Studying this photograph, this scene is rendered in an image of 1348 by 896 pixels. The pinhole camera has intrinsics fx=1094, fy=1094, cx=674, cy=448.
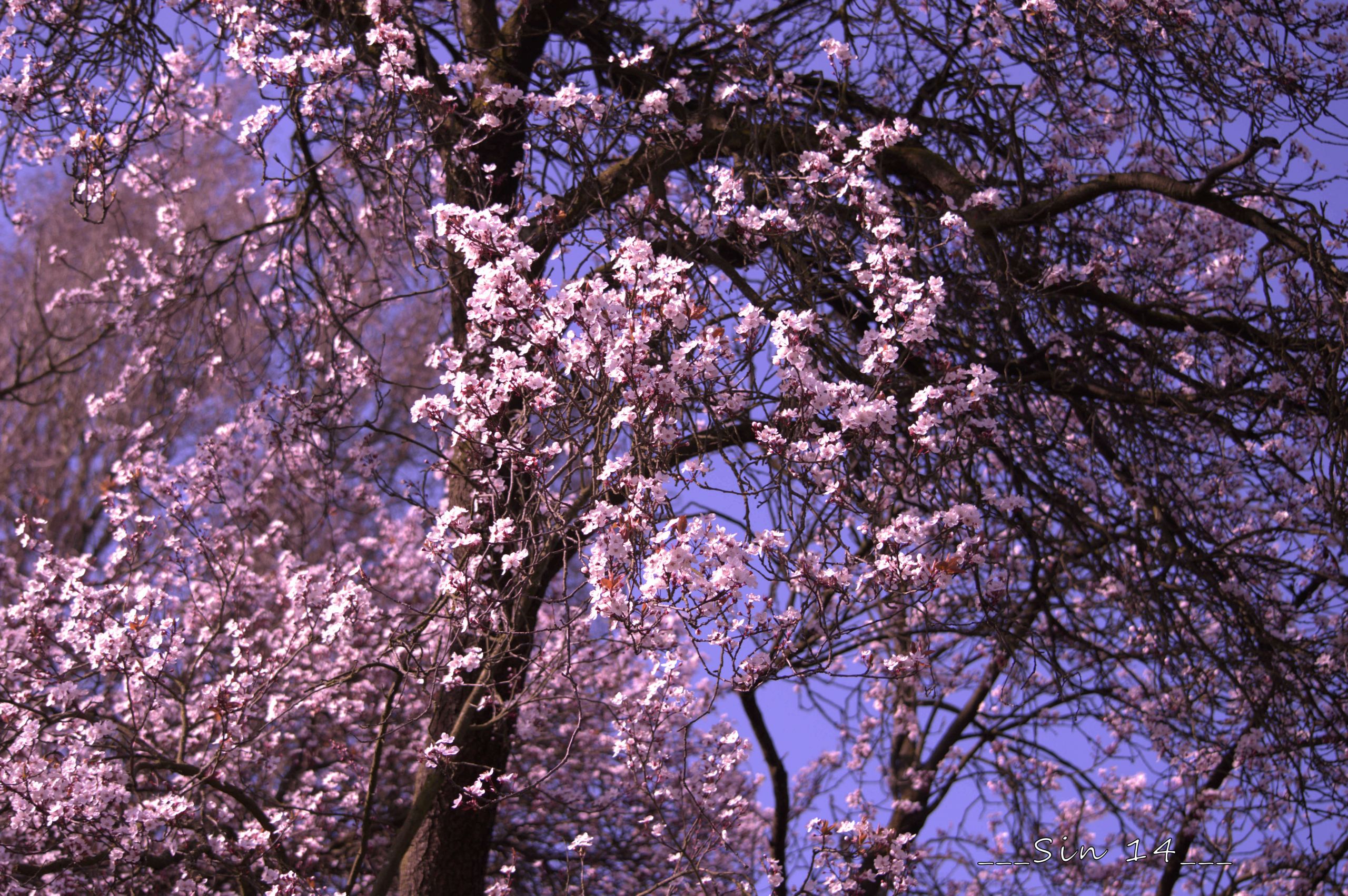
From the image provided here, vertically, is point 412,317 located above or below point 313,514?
above

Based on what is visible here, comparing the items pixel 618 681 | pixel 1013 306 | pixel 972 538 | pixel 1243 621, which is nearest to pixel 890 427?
pixel 972 538

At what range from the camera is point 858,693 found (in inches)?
265

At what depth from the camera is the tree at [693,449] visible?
332 cm

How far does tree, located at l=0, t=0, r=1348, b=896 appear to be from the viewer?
10.9 ft

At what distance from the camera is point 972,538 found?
350 cm

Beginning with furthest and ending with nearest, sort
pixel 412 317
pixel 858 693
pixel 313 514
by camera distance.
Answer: pixel 412 317 → pixel 313 514 → pixel 858 693

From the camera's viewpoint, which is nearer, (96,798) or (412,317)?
(96,798)

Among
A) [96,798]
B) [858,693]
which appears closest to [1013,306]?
[858,693]

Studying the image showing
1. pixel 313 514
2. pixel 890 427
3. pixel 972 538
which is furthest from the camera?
pixel 313 514

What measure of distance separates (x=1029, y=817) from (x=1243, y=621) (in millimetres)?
1990

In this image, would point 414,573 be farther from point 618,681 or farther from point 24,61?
point 24,61

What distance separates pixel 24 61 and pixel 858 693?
5716 millimetres

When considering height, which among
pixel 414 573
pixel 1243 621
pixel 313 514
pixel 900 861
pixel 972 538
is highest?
pixel 313 514

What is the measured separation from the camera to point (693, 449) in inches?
167
